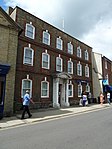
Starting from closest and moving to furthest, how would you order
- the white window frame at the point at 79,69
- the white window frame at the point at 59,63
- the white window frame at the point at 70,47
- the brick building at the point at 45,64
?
the brick building at the point at 45,64 → the white window frame at the point at 59,63 → the white window frame at the point at 70,47 → the white window frame at the point at 79,69

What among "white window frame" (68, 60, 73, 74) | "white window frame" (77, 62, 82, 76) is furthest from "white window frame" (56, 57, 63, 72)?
"white window frame" (77, 62, 82, 76)

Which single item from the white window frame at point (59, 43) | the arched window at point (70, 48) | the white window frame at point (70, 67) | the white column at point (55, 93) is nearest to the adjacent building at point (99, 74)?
the white window frame at point (70, 67)

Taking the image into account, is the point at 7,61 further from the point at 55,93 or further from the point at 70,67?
A: the point at 70,67

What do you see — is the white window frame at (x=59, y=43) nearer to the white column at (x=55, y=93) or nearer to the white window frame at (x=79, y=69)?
the white window frame at (x=79, y=69)

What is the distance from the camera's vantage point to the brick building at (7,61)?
37.4 feet

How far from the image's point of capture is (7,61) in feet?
39.3

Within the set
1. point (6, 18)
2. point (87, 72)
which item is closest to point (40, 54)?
point (6, 18)

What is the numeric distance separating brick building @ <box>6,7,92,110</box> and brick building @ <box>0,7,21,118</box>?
2732 millimetres

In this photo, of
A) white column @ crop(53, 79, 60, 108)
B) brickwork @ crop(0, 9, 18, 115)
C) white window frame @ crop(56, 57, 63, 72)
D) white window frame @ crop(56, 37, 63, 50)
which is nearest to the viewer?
brickwork @ crop(0, 9, 18, 115)

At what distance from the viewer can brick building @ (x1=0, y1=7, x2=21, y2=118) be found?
37.4 ft

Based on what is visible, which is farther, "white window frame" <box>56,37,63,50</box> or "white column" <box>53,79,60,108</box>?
"white window frame" <box>56,37,63,50</box>

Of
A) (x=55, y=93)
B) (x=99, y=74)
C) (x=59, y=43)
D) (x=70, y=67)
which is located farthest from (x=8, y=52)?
(x=99, y=74)

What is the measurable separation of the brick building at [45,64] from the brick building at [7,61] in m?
2.73

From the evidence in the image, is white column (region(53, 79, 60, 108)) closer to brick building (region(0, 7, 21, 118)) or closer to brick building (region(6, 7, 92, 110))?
brick building (region(6, 7, 92, 110))
